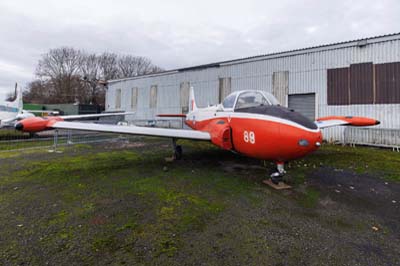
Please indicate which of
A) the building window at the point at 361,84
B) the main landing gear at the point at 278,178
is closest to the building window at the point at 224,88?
the building window at the point at 361,84

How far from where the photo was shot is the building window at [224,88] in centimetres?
1603

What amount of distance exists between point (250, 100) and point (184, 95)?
13346 millimetres

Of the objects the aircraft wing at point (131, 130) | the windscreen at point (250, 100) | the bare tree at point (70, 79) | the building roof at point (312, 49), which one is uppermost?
the bare tree at point (70, 79)

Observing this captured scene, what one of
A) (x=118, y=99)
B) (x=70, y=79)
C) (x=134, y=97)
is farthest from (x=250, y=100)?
(x=70, y=79)

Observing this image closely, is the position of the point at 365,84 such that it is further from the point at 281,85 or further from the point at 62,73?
the point at 62,73

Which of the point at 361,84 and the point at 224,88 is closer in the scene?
the point at 361,84

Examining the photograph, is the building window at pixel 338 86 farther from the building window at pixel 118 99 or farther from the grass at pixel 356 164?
the building window at pixel 118 99

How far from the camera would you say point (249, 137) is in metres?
4.62

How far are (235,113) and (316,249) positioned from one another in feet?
11.1

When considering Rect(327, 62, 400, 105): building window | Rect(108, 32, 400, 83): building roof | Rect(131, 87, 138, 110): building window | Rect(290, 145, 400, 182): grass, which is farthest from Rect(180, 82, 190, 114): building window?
Rect(290, 145, 400, 182): grass

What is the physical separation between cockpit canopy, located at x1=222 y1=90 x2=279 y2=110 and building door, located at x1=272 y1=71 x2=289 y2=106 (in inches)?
360

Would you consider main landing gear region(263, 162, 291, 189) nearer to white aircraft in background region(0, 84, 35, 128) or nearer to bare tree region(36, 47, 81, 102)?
white aircraft in background region(0, 84, 35, 128)

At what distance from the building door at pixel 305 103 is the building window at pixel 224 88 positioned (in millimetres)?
4481

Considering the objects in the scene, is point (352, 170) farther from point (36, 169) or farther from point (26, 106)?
point (26, 106)
